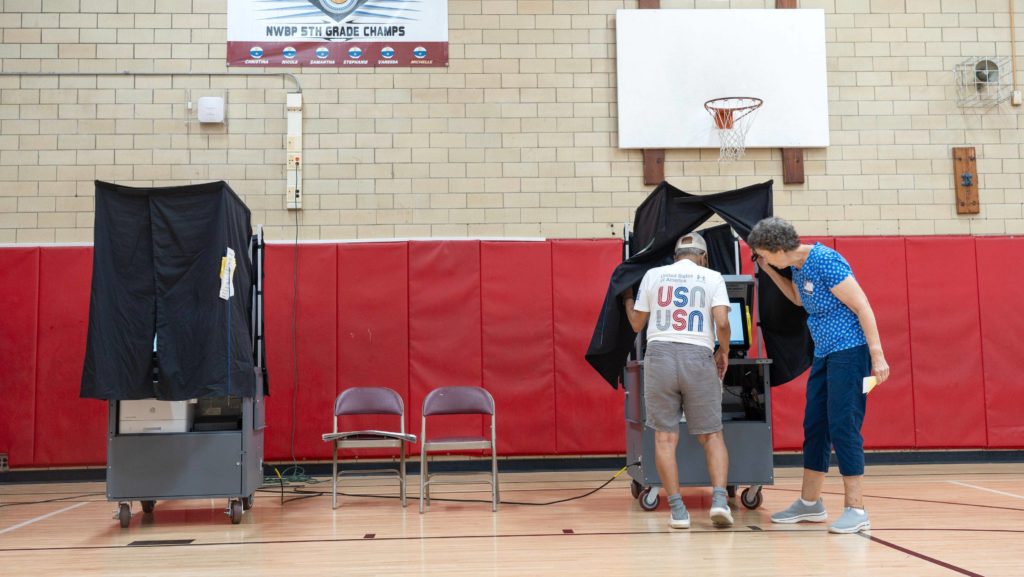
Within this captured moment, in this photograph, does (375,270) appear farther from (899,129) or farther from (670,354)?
(899,129)

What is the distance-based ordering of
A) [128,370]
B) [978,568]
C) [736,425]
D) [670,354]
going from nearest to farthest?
[978,568], [670,354], [128,370], [736,425]

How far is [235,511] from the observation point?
484 cm

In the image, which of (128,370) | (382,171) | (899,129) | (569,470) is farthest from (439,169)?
(899,129)

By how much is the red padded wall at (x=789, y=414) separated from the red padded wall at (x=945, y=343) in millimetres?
1032

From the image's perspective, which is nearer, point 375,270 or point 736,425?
point 736,425

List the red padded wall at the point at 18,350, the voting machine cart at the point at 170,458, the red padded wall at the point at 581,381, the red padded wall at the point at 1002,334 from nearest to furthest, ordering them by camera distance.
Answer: the voting machine cart at the point at 170,458, the red padded wall at the point at 18,350, the red padded wall at the point at 581,381, the red padded wall at the point at 1002,334

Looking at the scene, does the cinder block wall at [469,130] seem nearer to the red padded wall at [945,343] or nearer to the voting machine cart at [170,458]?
the red padded wall at [945,343]

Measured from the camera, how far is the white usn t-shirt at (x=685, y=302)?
4328 millimetres

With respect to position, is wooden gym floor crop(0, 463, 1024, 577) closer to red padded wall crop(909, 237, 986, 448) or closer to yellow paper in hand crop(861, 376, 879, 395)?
yellow paper in hand crop(861, 376, 879, 395)

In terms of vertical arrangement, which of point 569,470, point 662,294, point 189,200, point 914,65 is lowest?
point 569,470

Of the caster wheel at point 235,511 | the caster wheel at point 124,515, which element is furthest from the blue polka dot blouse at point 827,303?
the caster wheel at point 124,515

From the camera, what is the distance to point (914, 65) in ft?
25.6

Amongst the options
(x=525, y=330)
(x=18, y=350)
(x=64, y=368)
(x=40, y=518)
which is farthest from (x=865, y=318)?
(x=18, y=350)

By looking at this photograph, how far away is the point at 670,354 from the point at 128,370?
302 cm
